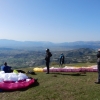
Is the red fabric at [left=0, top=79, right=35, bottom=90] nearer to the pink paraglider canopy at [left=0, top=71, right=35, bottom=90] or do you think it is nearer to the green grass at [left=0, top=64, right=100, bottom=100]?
the pink paraglider canopy at [left=0, top=71, right=35, bottom=90]

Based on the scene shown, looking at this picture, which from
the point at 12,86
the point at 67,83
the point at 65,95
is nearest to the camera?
the point at 65,95

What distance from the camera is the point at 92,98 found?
13.9 meters

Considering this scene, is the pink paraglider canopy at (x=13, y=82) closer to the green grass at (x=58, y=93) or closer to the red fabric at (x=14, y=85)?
the red fabric at (x=14, y=85)

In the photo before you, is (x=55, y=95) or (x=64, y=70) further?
(x=64, y=70)

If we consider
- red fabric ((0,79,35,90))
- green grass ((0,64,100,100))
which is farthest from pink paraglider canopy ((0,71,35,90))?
green grass ((0,64,100,100))

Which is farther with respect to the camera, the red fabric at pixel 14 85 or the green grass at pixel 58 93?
the red fabric at pixel 14 85

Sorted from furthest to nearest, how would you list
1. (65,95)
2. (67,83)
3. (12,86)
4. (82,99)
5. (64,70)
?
(64,70) < (67,83) < (12,86) < (65,95) < (82,99)

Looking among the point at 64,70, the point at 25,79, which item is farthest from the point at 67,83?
the point at 64,70

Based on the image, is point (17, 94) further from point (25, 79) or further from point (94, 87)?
point (94, 87)

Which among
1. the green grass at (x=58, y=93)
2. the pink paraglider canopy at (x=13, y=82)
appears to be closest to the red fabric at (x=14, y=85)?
the pink paraglider canopy at (x=13, y=82)

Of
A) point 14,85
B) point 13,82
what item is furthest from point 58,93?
point 13,82

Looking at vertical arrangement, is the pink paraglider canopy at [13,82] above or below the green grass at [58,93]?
above

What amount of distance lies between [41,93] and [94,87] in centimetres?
448

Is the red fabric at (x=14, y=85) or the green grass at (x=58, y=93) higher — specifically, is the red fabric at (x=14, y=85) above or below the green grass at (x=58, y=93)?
above
